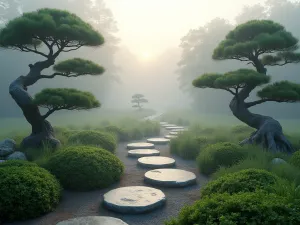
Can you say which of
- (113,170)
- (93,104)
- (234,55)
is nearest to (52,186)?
(113,170)

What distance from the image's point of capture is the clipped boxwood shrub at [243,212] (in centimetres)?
249

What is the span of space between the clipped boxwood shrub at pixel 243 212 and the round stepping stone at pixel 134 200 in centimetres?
146

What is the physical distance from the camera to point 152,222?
3.96m

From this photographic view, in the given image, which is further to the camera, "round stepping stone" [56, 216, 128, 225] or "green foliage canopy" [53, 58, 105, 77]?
"green foliage canopy" [53, 58, 105, 77]

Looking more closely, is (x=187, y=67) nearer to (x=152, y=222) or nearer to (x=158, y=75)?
(x=152, y=222)

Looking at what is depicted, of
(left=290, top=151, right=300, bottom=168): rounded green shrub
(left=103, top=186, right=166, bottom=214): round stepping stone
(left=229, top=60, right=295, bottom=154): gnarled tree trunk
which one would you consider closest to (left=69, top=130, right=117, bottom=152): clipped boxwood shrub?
(left=103, top=186, right=166, bottom=214): round stepping stone

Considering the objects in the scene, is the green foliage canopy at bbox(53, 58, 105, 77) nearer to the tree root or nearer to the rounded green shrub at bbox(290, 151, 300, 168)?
the tree root

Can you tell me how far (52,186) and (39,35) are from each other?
4.48 m

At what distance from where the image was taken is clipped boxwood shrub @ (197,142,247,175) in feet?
21.2

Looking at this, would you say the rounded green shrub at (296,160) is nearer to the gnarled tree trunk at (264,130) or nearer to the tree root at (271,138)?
the gnarled tree trunk at (264,130)

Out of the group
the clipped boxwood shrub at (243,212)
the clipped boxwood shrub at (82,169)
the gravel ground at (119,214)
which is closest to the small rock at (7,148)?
the clipped boxwood shrub at (82,169)

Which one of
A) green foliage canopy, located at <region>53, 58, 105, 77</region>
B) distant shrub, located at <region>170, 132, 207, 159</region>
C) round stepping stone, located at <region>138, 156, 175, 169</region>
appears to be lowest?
round stepping stone, located at <region>138, 156, 175, 169</region>

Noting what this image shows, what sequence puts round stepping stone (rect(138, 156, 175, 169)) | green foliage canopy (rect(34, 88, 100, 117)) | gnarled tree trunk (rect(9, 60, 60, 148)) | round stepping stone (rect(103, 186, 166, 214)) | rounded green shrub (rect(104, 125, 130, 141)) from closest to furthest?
1. round stepping stone (rect(103, 186, 166, 214))
2. green foliage canopy (rect(34, 88, 100, 117))
3. round stepping stone (rect(138, 156, 175, 169))
4. gnarled tree trunk (rect(9, 60, 60, 148))
5. rounded green shrub (rect(104, 125, 130, 141))

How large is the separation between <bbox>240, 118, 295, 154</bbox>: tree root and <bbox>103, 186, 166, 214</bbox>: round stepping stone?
14.3 ft
